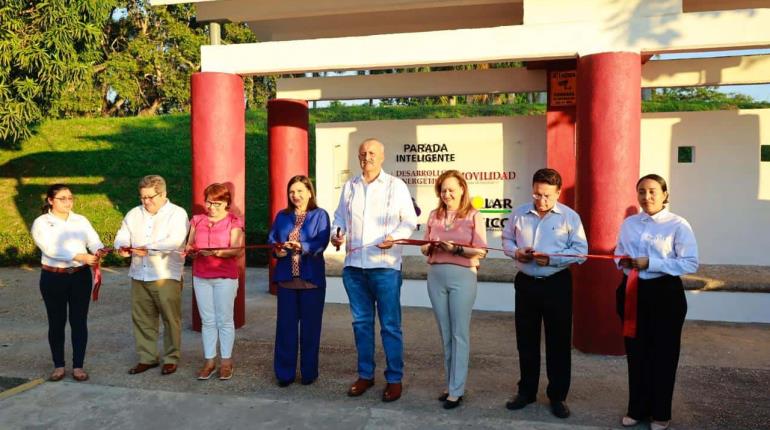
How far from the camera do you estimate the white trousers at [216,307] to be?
4.95 metres

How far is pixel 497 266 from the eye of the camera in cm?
820

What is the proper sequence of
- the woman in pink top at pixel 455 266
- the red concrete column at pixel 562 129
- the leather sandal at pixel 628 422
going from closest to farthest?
1. the leather sandal at pixel 628 422
2. the woman in pink top at pixel 455 266
3. the red concrete column at pixel 562 129

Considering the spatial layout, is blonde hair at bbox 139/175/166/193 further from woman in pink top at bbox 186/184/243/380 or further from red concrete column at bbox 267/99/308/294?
red concrete column at bbox 267/99/308/294

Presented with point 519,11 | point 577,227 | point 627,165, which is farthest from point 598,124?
point 519,11

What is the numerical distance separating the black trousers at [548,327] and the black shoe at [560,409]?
1.3 inches

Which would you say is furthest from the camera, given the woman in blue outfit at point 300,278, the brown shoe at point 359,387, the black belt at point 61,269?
the black belt at point 61,269

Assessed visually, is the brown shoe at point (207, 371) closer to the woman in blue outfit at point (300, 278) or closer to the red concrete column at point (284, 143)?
the woman in blue outfit at point (300, 278)

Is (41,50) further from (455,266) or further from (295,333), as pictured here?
(455,266)

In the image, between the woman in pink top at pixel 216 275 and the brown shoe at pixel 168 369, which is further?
the brown shoe at pixel 168 369

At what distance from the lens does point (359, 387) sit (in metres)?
4.60

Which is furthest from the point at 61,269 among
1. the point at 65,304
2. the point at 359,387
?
the point at 359,387

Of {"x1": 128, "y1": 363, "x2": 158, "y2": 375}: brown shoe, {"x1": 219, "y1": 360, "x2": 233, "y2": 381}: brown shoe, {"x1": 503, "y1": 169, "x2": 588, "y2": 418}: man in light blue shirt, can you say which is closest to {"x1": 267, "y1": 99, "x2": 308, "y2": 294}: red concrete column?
{"x1": 128, "y1": 363, "x2": 158, "y2": 375}: brown shoe

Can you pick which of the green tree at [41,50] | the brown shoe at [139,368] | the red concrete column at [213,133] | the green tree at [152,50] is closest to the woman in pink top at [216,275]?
the brown shoe at [139,368]

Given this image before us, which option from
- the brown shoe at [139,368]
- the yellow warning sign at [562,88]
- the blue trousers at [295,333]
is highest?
the yellow warning sign at [562,88]
